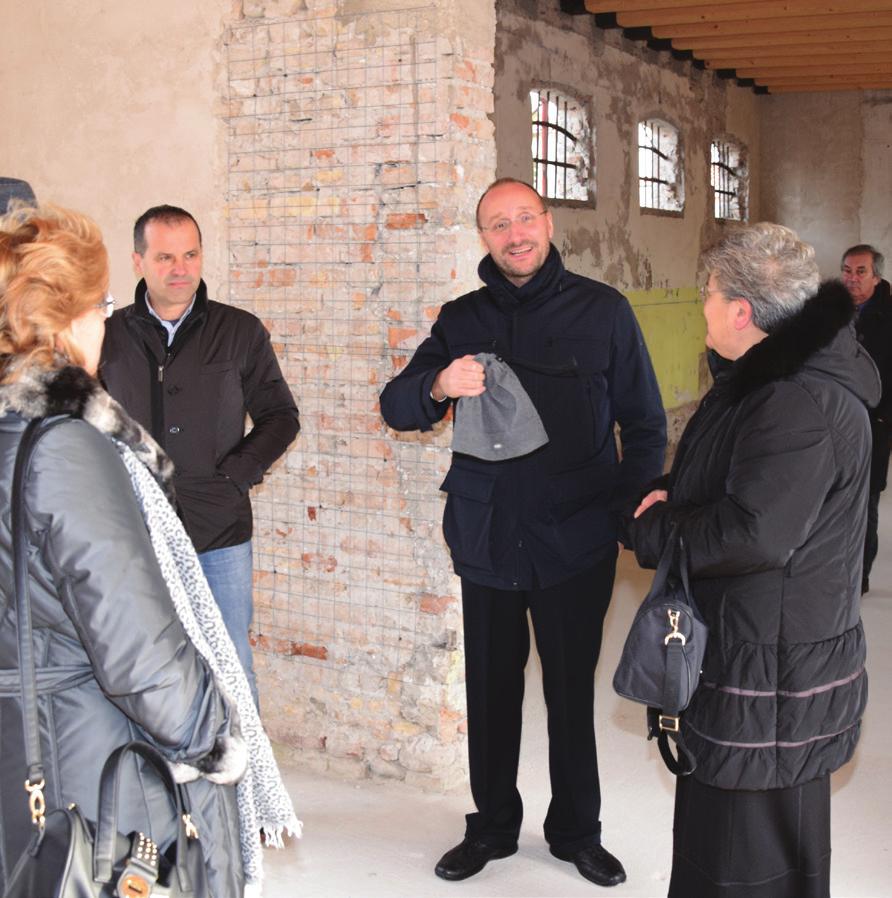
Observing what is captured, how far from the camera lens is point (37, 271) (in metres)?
1.72

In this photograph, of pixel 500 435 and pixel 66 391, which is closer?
pixel 66 391

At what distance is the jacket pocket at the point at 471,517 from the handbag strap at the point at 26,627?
61.5 inches

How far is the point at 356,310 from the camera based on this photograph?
386 cm

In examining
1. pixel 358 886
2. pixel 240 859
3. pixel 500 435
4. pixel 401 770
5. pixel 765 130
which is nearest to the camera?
pixel 240 859

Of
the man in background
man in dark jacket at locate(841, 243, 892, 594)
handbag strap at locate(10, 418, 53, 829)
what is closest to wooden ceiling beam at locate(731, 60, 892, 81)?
man in dark jacket at locate(841, 243, 892, 594)

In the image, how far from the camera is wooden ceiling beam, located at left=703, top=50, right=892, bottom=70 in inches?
423

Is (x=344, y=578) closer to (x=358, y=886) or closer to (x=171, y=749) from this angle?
(x=358, y=886)

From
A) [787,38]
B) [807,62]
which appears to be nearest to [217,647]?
[787,38]

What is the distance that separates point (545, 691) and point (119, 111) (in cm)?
261

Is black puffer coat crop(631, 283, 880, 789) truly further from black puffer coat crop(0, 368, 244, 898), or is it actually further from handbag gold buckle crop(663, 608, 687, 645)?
black puffer coat crop(0, 368, 244, 898)

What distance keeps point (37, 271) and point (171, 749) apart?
75 cm

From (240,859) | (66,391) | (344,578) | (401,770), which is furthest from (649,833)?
(66,391)

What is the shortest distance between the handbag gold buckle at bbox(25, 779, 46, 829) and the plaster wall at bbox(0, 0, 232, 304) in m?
2.66

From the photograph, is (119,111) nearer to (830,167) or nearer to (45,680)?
(45,680)
